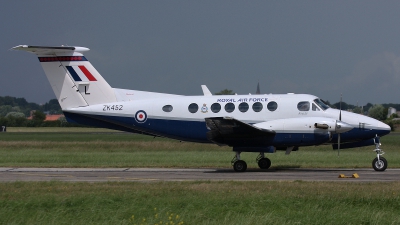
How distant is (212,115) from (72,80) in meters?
6.61

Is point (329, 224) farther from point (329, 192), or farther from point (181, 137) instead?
point (181, 137)

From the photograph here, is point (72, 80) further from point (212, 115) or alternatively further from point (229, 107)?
point (229, 107)

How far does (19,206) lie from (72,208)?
4.09 ft

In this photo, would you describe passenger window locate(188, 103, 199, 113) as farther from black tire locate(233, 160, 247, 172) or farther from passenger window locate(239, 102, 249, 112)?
black tire locate(233, 160, 247, 172)

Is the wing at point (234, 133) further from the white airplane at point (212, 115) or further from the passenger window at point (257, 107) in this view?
the passenger window at point (257, 107)

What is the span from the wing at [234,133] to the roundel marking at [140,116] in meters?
3.06

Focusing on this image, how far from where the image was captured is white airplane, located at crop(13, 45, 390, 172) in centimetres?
2194

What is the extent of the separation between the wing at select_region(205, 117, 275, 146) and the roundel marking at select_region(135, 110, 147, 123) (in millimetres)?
3058

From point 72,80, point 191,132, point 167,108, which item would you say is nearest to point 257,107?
point 191,132

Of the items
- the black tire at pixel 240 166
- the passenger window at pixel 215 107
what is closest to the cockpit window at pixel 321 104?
the black tire at pixel 240 166

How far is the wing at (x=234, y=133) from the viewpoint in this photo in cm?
2164

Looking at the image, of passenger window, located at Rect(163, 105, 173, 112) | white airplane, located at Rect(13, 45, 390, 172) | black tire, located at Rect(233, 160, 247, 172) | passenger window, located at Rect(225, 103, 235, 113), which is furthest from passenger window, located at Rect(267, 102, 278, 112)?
passenger window, located at Rect(163, 105, 173, 112)

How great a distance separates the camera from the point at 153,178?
19359mm

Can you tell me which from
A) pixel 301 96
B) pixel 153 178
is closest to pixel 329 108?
pixel 301 96
